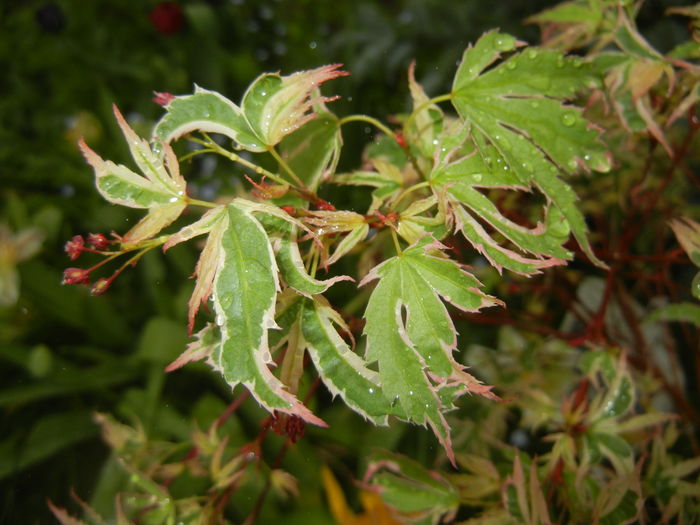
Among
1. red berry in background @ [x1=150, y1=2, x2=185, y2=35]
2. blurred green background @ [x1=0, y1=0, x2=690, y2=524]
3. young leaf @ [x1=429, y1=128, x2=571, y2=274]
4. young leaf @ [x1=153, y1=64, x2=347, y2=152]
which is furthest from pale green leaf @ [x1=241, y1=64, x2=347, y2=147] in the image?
red berry in background @ [x1=150, y1=2, x2=185, y2=35]

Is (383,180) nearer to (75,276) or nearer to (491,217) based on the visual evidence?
(491,217)

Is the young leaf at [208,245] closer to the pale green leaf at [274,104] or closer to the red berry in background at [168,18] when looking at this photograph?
the pale green leaf at [274,104]

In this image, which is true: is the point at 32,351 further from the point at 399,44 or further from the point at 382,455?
the point at 399,44

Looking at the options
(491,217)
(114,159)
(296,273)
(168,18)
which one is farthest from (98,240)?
(168,18)

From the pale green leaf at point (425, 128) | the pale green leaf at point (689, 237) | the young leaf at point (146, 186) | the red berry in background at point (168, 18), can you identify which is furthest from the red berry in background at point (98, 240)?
the red berry in background at point (168, 18)

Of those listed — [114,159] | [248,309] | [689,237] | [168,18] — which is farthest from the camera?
[168,18]

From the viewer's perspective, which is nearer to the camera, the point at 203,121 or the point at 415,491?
the point at 203,121
